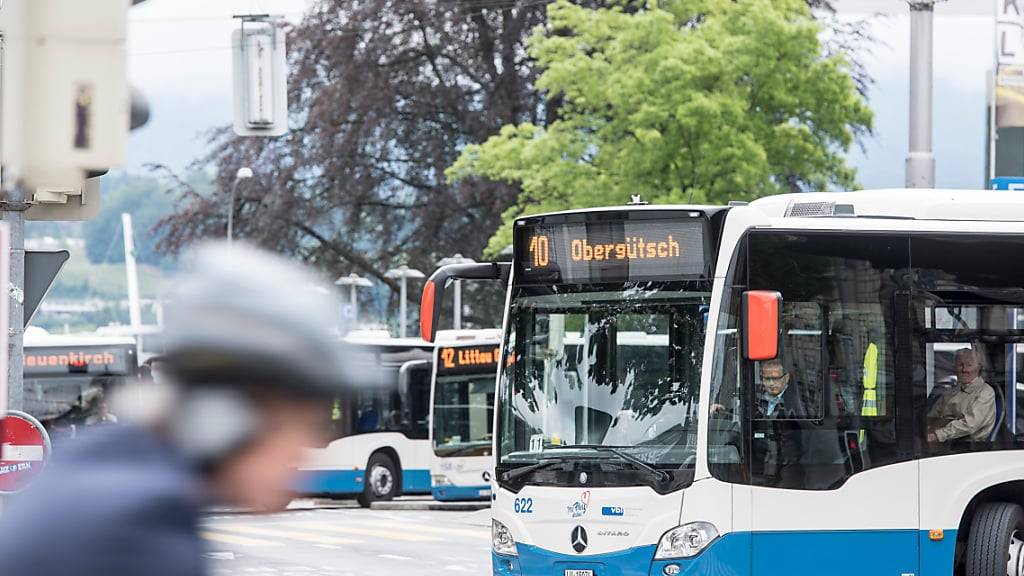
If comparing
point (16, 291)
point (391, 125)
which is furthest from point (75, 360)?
point (16, 291)

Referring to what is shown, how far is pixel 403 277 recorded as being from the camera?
36906 mm

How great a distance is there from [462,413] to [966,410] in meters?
16.0

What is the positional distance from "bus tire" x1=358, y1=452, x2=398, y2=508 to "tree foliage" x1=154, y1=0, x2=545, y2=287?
25.4ft

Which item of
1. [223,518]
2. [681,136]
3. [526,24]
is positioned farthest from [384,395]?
[223,518]

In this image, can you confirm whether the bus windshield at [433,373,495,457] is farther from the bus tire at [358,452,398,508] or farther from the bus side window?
the bus side window

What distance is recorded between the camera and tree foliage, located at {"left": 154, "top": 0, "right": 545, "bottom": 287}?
34781 mm

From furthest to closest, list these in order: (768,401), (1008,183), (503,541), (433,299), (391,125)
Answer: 1. (391,125)
2. (1008,183)
3. (503,541)
4. (433,299)
5. (768,401)

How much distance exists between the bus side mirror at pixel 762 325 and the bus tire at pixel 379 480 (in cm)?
1777

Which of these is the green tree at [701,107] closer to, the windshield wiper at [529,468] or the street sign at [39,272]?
the windshield wiper at [529,468]

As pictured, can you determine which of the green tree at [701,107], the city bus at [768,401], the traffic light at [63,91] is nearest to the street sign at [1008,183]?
the green tree at [701,107]

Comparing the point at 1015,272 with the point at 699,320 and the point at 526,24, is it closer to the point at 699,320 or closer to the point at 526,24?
the point at 699,320

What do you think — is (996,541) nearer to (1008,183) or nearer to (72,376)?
(1008,183)

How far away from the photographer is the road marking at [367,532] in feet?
66.4

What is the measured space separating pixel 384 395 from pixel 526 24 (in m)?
10.6
